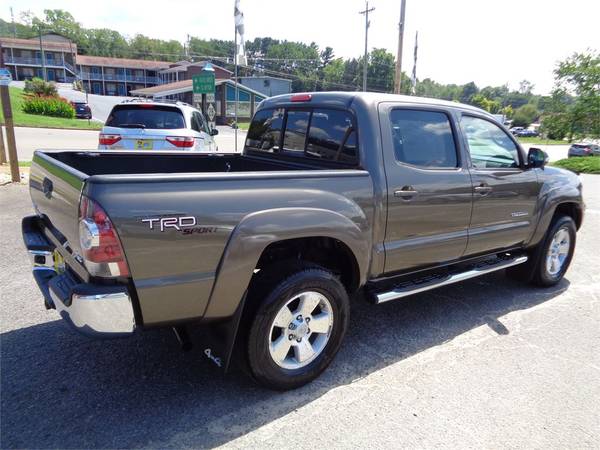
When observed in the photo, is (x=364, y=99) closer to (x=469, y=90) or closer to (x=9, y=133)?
(x=9, y=133)

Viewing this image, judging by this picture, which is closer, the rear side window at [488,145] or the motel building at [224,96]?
the rear side window at [488,145]

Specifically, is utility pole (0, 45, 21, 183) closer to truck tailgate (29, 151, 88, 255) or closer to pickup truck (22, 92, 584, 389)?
pickup truck (22, 92, 584, 389)

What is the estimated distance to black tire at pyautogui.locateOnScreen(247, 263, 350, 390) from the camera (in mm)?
2641

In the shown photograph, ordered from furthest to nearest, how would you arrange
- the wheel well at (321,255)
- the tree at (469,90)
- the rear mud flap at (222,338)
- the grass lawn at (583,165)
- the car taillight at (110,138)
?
the tree at (469,90)
the grass lawn at (583,165)
the car taillight at (110,138)
the wheel well at (321,255)
the rear mud flap at (222,338)

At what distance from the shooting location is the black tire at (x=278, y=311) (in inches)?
104

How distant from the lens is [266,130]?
164 inches

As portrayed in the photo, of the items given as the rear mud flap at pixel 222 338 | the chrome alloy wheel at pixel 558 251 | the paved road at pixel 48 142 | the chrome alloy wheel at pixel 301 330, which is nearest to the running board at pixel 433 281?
the chrome alloy wheel at pixel 301 330

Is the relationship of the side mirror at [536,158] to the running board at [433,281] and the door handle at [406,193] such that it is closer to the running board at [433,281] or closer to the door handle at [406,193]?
the running board at [433,281]

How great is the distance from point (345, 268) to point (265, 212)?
3.24ft

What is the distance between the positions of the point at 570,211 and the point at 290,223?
13.2 ft

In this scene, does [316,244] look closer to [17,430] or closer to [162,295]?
[162,295]

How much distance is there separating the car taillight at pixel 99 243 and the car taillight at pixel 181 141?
6.36 metres

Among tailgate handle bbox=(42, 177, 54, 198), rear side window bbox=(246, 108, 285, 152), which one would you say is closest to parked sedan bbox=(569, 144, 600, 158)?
rear side window bbox=(246, 108, 285, 152)

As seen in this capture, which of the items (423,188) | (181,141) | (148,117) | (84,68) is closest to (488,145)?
(423,188)
